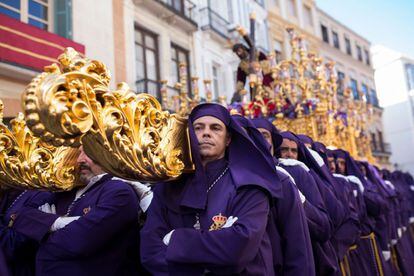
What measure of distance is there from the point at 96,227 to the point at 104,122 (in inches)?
44.7

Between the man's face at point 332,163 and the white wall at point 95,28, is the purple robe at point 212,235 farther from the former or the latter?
the white wall at point 95,28

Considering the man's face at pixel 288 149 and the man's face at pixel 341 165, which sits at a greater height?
the man's face at pixel 288 149

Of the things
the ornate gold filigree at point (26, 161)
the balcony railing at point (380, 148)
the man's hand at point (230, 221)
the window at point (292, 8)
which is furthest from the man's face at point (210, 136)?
the balcony railing at point (380, 148)

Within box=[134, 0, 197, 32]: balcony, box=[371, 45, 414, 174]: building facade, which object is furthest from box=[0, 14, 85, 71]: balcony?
box=[371, 45, 414, 174]: building facade

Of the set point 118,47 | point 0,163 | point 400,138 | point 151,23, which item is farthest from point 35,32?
point 400,138

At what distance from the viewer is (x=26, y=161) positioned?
209 centimetres

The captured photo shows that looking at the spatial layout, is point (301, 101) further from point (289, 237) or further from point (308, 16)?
point (308, 16)

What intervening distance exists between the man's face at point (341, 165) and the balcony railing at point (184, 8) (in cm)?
889

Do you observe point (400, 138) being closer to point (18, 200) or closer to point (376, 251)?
point (376, 251)

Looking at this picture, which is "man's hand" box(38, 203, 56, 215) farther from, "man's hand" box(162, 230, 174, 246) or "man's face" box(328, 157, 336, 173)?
"man's face" box(328, 157, 336, 173)

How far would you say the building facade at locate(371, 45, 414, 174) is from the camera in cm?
2962

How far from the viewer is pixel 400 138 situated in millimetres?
30609

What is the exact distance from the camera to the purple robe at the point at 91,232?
90.1 inches

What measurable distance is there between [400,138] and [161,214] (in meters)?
32.2
